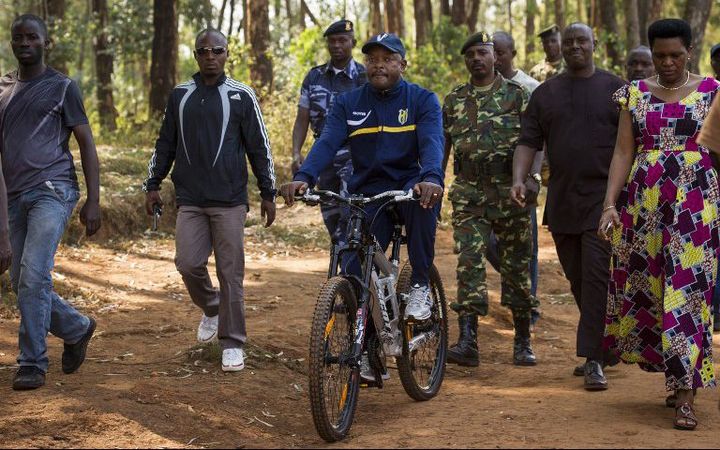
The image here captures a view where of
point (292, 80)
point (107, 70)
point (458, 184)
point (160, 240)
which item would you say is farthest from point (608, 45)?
point (458, 184)

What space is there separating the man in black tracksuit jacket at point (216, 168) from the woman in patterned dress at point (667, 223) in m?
2.36

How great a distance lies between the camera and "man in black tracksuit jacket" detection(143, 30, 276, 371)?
24.4 ft

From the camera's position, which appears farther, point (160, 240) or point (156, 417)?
point (160, 240)

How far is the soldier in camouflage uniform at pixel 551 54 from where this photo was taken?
1198 centimetres

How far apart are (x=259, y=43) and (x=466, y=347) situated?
15.4 m

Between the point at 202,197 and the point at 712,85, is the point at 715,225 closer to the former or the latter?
the point at 712,85

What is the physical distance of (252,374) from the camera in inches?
300

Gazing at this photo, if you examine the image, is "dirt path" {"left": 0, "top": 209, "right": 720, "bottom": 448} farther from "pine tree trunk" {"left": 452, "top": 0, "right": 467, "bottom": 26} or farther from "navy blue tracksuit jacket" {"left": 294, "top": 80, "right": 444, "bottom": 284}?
"pine tree trunk" {"left": 452, "top": 0, "right": 467, "bottom": 26}

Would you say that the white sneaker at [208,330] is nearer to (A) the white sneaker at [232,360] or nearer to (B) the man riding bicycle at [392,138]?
(A) the white sneaker at [232,360]

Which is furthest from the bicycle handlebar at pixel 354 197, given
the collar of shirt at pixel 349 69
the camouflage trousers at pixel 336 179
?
the collar of shirt at pixel 349 69

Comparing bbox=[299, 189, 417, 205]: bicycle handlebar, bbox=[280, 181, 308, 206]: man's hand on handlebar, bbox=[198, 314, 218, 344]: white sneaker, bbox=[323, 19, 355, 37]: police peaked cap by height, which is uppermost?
bbox=[323, 19, 355, 37]: police peaked cap

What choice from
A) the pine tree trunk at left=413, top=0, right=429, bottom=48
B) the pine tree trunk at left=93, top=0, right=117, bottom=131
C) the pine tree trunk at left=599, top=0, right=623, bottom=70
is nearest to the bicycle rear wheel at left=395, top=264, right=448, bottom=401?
the pine tree trunk at left=599, top=0, right=623, bottom=70

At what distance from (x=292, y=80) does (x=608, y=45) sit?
26.1ft

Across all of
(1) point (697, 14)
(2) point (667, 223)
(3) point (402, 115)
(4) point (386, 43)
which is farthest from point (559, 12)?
(2) point (667, 223)
